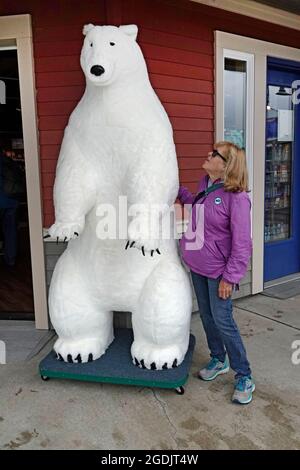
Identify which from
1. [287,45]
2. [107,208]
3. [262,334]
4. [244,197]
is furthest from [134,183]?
[287,45]

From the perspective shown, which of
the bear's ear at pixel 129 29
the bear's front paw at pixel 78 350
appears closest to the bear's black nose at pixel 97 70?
the bear's ear at pixel 129 29

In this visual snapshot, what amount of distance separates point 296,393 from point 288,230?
265 centimetres

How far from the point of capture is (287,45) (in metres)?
4.43

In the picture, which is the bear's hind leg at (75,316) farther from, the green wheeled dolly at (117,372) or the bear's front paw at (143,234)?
the bear's front paw at (143,234)

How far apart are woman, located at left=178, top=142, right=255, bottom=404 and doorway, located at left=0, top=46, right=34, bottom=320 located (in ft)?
7.56

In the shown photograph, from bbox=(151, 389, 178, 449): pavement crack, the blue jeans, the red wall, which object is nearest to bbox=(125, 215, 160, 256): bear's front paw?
the blue jeans

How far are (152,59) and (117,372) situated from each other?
2235 millimetres

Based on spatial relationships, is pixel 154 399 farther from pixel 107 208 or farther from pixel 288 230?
pixel 288 230

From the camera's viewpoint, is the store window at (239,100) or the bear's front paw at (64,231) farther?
the store window at (239,100)

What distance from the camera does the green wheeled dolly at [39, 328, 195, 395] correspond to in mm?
2629

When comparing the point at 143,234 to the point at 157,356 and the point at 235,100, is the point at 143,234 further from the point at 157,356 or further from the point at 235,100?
the point at 235,100

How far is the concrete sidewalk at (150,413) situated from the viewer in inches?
89.9

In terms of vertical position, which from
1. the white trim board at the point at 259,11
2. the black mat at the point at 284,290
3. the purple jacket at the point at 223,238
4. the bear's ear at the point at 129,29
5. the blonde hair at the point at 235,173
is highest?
the white trim board at the point at 259,11

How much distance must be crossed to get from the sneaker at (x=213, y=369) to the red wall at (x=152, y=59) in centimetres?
152
